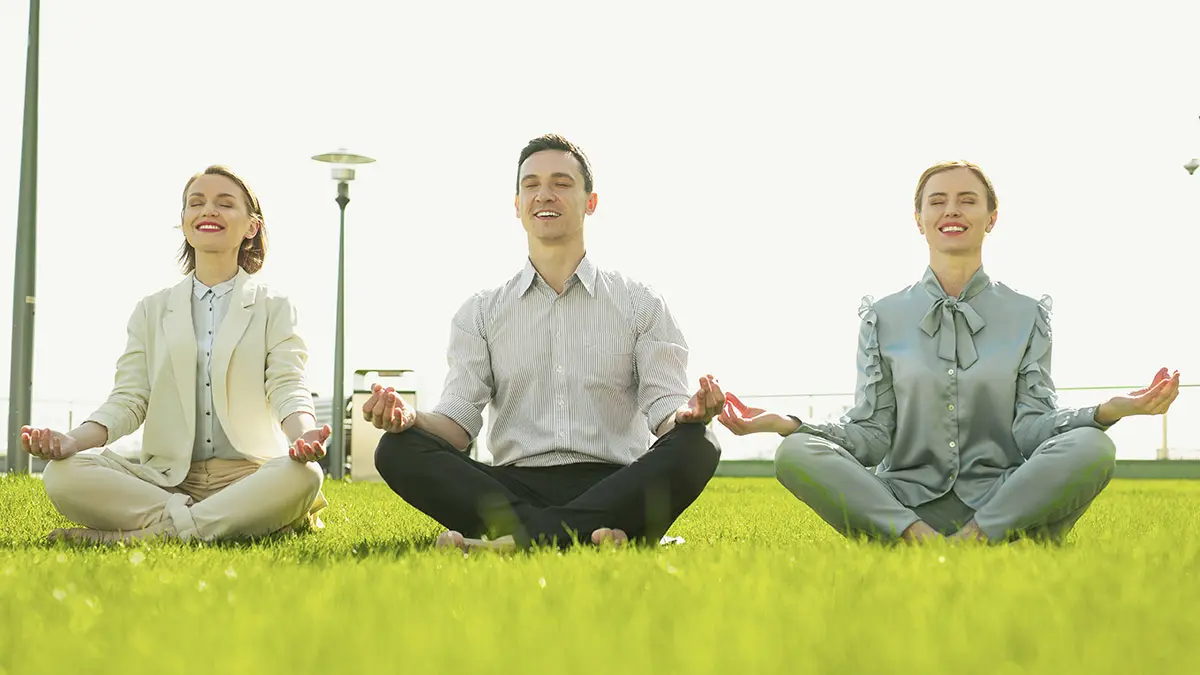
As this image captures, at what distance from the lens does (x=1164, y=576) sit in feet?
9.98

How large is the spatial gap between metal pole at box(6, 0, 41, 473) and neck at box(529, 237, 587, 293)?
7.74 meters

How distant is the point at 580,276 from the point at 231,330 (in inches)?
69.7

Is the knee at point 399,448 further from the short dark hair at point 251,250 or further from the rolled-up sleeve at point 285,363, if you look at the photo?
the short dark hair at point 251,250

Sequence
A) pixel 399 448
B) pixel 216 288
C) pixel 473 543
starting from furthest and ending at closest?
pixel 216 288 < pixel 399 448 < pixel 473 543

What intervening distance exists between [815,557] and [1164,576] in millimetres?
944

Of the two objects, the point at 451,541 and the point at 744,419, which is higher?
the point at 744,419

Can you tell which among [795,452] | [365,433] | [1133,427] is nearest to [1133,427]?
[1133,427]

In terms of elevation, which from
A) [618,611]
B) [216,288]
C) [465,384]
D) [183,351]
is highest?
[216,288]

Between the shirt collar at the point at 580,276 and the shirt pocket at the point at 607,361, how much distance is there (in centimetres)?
24

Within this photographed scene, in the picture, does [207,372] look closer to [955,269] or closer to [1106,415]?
[955,269]

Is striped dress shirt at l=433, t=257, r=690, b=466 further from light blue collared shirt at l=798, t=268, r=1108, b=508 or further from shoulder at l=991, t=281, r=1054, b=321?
shoulder at l=991, t=281, r=1054, b=321

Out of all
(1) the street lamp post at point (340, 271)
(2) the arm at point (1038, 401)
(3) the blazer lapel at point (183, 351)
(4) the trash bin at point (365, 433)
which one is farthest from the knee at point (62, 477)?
(4) the trash bin at point (365, 433)

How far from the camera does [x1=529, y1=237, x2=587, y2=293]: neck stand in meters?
5.49

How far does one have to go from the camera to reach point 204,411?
19.2 ft
